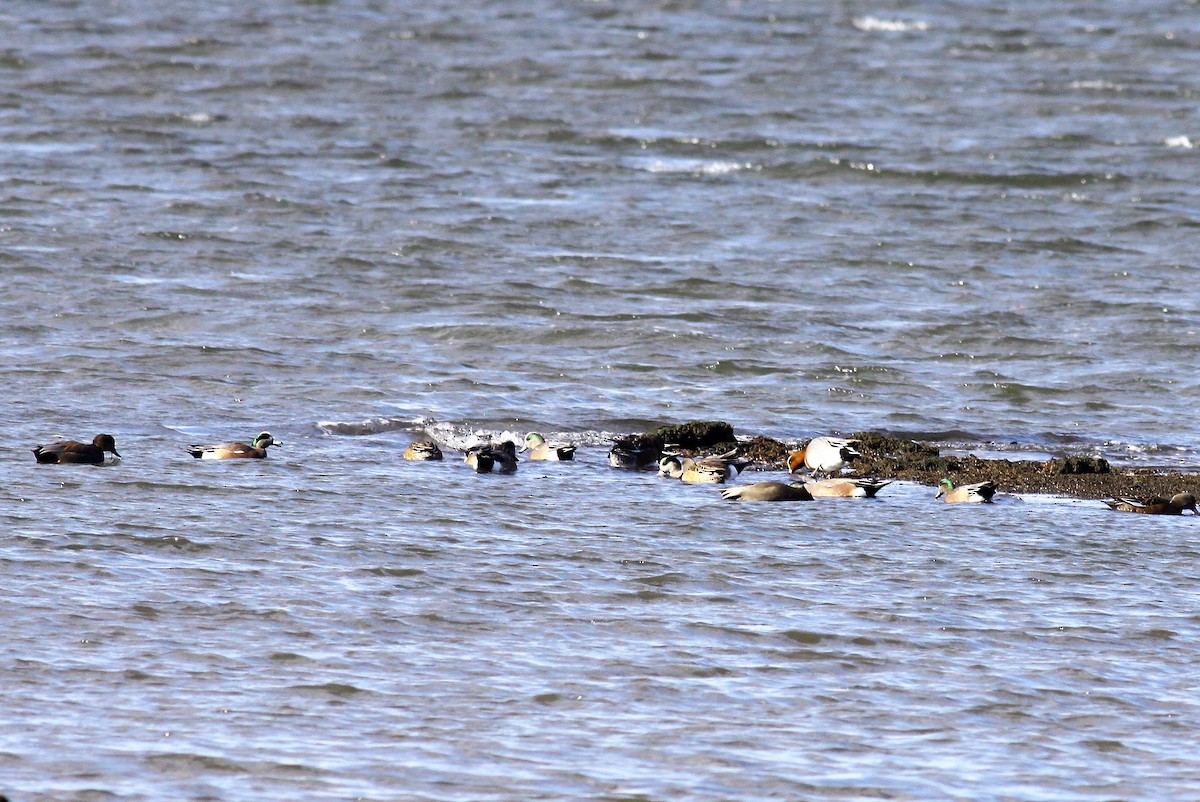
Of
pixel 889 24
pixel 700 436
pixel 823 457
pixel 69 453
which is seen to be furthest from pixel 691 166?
pixel 889 24

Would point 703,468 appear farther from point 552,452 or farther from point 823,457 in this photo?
point 552,452

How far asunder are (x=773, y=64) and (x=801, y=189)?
35.9 feet

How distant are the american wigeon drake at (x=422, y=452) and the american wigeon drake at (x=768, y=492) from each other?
2071 mm

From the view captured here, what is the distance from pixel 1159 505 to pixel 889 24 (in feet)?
105

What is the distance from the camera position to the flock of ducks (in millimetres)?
11250

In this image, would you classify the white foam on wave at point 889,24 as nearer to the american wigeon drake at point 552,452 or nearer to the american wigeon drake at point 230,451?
the american wigeon drake at point 552,452

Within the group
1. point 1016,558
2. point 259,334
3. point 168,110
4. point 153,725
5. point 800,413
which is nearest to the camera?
point 153,725

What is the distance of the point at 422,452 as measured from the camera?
12266mm

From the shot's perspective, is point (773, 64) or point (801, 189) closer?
A: point (801, 189)

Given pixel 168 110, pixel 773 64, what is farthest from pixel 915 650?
pixel 773 64

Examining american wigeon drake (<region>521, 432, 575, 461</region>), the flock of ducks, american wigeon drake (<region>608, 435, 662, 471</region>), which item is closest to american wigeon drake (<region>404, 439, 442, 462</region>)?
the flock of ducks

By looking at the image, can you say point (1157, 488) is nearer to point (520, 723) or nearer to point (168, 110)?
point (520, 723)

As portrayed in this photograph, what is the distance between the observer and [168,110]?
2873cm

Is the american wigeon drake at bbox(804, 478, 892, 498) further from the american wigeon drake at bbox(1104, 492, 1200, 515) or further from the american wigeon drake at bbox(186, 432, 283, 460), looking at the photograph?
the american wigeon drake at bbox(186, 432, 283, 460)
